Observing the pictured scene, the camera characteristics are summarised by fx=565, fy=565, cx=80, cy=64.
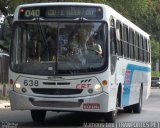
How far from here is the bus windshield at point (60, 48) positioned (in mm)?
15016

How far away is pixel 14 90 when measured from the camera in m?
15.2

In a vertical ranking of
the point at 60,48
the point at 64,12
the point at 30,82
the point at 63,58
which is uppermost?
the point at 64,12

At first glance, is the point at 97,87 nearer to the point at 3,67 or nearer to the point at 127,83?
the point at 127,83

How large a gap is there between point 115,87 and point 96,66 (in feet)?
4.73

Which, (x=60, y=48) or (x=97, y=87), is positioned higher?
(x=60, y=48)

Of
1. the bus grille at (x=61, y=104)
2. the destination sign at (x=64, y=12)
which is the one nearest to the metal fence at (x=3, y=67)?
the destination sign at (x=64, y=12)

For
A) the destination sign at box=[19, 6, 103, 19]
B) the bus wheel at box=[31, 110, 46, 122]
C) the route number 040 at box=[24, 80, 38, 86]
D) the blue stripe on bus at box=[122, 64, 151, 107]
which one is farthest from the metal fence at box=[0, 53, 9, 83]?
the route number 040 at box=[24, 80, 38, 86]

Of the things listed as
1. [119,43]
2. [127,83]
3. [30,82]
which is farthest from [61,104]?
[127,83]

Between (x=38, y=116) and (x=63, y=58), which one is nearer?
(x=63, y=58)

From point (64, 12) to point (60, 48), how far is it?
102 cm

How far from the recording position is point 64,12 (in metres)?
15.4

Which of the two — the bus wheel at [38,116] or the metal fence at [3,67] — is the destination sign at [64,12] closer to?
the bus wheel at [38,116]

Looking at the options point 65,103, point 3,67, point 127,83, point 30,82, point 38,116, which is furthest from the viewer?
point 3,67

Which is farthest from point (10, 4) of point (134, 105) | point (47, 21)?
point (47, 21)
